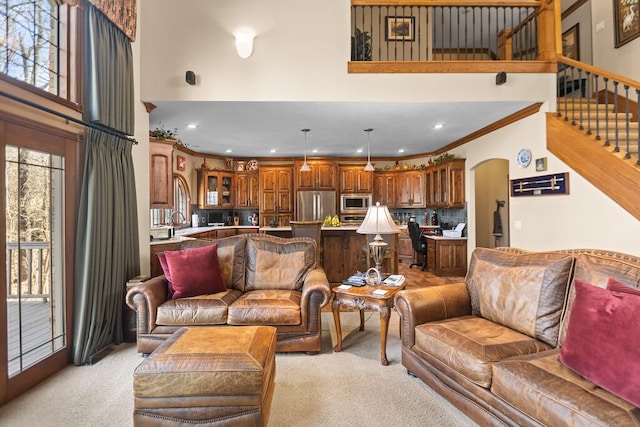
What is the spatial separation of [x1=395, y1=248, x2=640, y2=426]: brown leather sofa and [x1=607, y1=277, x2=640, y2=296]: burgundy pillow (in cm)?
7

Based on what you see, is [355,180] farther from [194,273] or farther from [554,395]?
[554,395]

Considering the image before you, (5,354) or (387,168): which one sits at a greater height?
(387,168)

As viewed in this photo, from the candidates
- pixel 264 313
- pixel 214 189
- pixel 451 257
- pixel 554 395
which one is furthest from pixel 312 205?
pixel 554 395

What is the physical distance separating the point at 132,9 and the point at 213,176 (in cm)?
463

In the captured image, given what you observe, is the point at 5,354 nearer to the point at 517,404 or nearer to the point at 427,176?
the point at 517,404

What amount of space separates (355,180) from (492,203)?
347 centimetres

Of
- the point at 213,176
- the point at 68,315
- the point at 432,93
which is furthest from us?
the point at 213,176

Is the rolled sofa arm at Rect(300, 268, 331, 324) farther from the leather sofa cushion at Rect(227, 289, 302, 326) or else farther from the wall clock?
the wall clock

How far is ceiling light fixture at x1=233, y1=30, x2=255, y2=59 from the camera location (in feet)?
12.6

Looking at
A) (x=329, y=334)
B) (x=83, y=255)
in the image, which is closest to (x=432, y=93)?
(x=329, y=334)

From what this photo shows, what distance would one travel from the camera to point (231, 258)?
333 cm

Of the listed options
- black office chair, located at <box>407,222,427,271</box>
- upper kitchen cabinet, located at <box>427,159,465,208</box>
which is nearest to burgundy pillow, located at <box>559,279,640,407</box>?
upper kitchen cabinet, located at <box>427,159,465,208</box>

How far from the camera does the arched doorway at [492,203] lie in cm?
729

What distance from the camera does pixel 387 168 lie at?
325 inches
